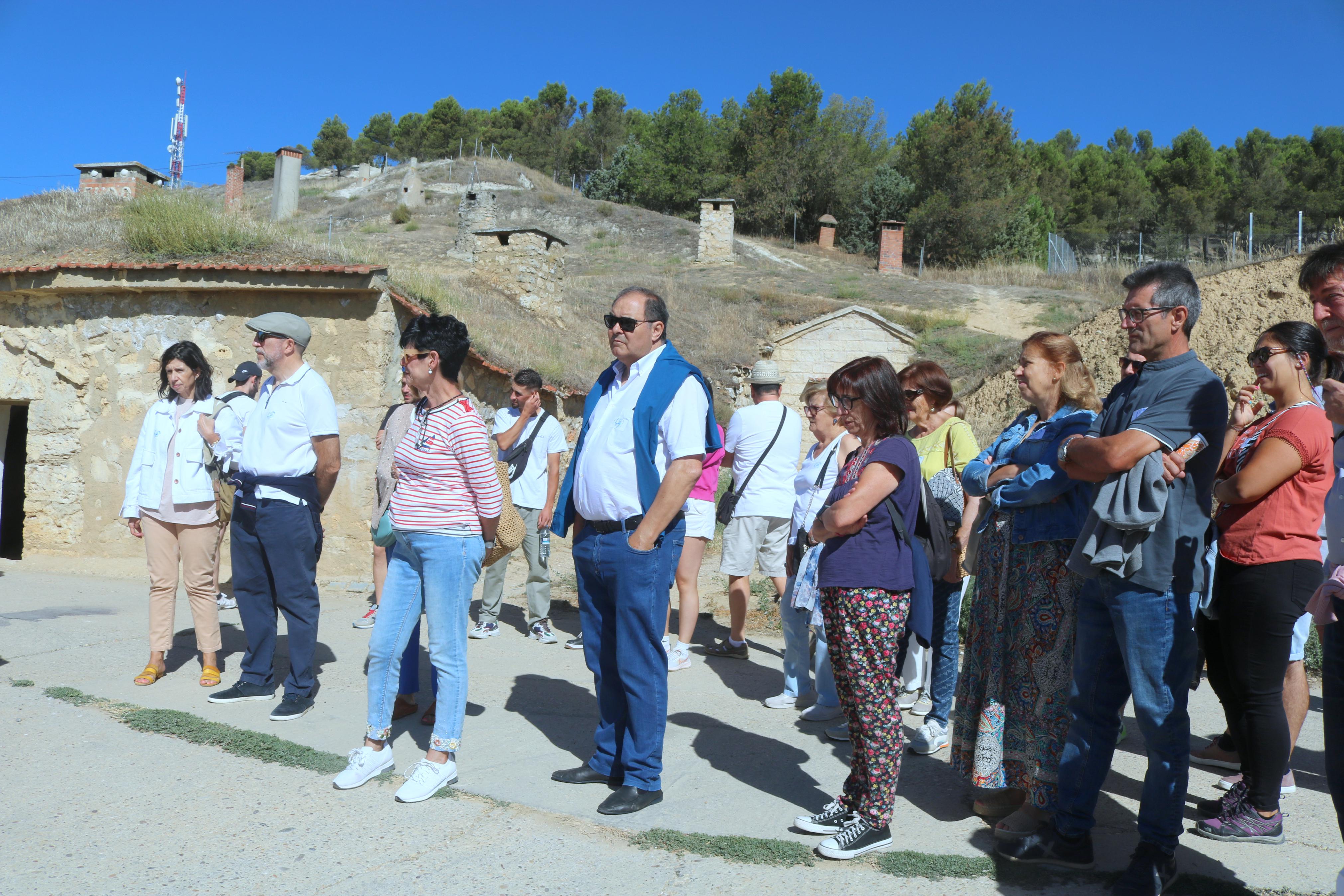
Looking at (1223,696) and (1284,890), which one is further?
(1223,696)

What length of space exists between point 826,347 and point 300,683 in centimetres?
2224

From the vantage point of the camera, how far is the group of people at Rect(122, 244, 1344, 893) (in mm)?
2924

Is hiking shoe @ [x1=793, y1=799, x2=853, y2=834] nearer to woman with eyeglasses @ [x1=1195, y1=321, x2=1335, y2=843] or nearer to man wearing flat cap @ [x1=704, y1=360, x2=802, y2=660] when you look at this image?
woman with eyeglasses @ [x1=1195, y1=321, x2=1335, y2=843]

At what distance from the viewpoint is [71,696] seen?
473cm

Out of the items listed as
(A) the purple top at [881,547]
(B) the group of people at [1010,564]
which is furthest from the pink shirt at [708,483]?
(A) the purple top at [881,547]

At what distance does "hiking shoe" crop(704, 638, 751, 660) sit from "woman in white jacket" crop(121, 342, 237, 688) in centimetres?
313

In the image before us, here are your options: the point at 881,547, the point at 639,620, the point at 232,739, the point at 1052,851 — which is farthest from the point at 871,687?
the point at 232,739

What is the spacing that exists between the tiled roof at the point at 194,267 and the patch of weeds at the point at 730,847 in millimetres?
6207

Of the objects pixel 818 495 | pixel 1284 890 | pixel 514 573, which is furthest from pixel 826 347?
pixel 1284 890

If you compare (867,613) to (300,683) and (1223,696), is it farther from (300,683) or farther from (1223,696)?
(300,683)

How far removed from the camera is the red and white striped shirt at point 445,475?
3.75m

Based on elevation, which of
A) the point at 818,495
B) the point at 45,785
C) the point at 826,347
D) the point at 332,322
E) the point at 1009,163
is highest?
the point at 1009,163

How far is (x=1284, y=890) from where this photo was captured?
2955 millimetres

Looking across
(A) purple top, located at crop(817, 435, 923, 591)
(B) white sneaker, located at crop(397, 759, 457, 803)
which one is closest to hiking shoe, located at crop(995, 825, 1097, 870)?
(A) purple top, located at crop(817, 435, 923, 591)
